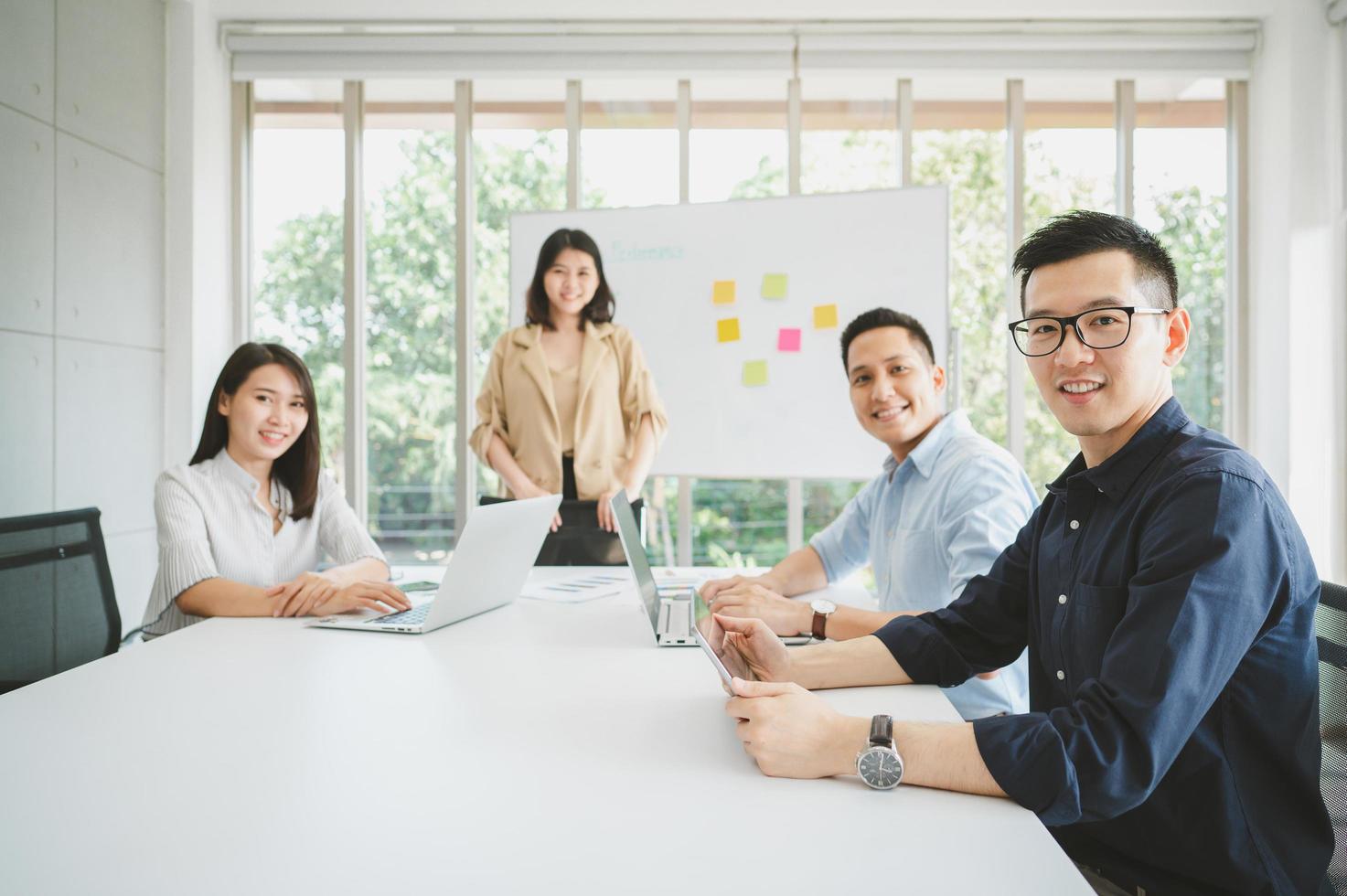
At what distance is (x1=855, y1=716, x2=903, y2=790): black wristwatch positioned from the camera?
87cm

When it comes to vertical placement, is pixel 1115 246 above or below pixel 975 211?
below

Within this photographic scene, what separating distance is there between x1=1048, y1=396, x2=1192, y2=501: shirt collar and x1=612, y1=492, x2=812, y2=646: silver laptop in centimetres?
55

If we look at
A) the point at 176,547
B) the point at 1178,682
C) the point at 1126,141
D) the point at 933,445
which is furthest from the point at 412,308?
the point at 1178,682

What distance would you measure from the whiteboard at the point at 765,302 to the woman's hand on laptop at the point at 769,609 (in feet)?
6.95

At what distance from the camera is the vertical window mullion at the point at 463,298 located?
4121 millimetres

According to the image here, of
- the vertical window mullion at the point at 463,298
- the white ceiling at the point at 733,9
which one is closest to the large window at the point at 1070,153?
the white ceiling at the point at 733,9

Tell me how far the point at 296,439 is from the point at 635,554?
1026 millimetres

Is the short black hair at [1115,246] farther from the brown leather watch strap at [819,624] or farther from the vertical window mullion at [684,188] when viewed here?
the vertical window mullion at [684,188]

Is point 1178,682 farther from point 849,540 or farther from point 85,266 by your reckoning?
point 85,266

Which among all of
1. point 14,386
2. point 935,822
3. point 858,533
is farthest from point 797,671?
point 14,386

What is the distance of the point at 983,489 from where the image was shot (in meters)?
1.69

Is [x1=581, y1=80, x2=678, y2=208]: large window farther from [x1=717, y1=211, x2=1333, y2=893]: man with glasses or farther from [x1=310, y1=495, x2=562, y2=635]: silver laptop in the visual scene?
[x1=717, y1=211, x2=1333, y2=893]: man with glasses

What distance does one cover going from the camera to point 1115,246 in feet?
3.69

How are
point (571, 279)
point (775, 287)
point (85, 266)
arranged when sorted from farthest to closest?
1. point (775, 287)
2. point (85, 266)
3. point (571, 279)
